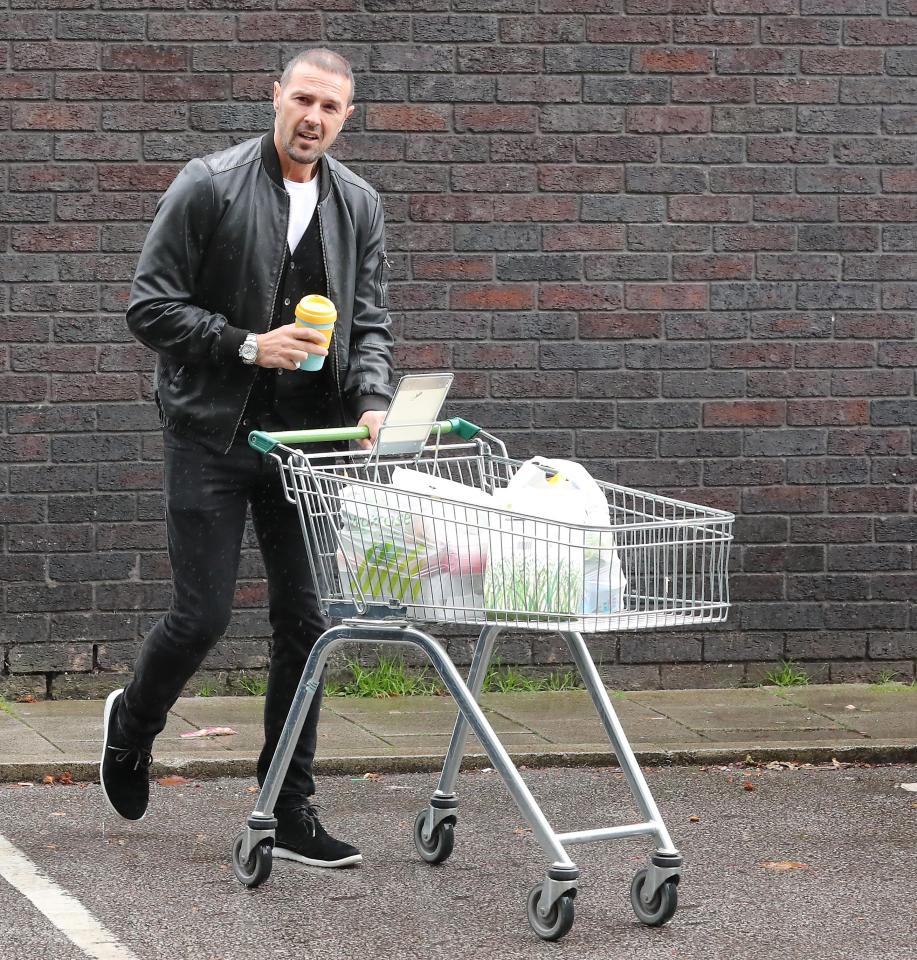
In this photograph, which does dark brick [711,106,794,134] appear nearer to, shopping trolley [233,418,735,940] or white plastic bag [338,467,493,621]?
shopping trolley [233,418,735,940]

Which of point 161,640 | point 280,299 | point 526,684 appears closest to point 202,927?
point 161,640

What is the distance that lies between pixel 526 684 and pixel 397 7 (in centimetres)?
323

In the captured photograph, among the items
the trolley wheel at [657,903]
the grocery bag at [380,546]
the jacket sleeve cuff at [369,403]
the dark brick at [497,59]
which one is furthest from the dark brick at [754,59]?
the trolley wheel at [657,903]

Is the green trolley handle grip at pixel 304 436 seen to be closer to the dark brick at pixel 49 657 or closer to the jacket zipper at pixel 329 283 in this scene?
the jacket zipper at pixel 329 283

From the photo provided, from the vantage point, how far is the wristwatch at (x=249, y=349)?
4.79m

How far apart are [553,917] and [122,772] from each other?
5.22 ft

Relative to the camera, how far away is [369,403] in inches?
201

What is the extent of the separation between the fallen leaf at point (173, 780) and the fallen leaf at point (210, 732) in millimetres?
494

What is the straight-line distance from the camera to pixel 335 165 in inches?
205

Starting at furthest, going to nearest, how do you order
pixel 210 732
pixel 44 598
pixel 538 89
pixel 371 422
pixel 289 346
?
pixel 538 89 → pixel 44 598 → pixel 210 732 → pixel 371 422 → pixel 289 346

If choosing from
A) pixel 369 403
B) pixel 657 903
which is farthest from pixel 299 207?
pixel 657 903

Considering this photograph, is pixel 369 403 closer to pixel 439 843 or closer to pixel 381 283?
pixel 381 283

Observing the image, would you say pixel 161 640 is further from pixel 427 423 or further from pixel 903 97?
pixel 903 97

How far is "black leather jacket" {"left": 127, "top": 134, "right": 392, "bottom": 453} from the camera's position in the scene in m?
4.89
